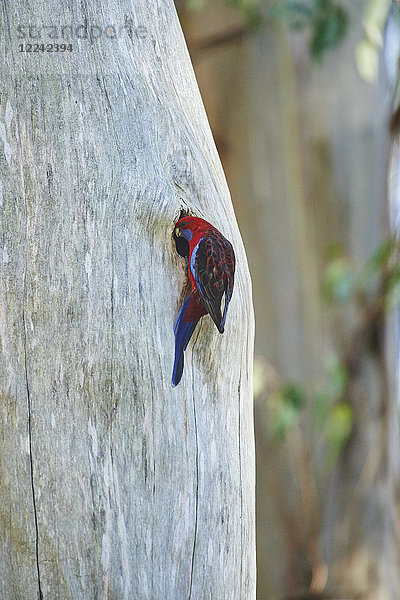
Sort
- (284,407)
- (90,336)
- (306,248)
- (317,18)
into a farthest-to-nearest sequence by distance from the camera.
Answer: (306,248) → (284,407) → (317,18) → (90,336)

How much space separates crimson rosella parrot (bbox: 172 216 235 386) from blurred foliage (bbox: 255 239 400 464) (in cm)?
104

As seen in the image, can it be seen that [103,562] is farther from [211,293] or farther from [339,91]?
[339,91]

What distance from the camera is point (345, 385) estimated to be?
70.6 inches

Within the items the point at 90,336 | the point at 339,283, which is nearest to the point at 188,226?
the point at 90,336

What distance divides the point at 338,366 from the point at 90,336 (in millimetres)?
1231

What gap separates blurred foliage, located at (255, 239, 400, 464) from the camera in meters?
1.66

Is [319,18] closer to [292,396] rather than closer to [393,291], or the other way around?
[393,291]

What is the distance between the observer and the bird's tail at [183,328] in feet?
1.99

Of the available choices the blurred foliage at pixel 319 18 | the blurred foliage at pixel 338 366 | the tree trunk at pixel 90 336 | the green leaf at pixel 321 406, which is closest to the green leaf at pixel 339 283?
the blurred foliage at pixel 338 366

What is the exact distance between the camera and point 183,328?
610 mm

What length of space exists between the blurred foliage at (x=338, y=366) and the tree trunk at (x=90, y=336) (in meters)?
1.06

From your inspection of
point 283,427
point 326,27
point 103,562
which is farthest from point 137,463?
point 326,27

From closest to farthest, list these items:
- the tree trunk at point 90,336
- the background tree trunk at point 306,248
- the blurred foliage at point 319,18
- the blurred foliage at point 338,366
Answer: the tree trunk at point 90,336, the blurred foliage at point 319,18, the blurred foliage at point 338,366, the background tree trunk at point 306,248

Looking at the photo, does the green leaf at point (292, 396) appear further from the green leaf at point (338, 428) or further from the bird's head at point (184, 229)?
the bird's head at point (184, 229)
